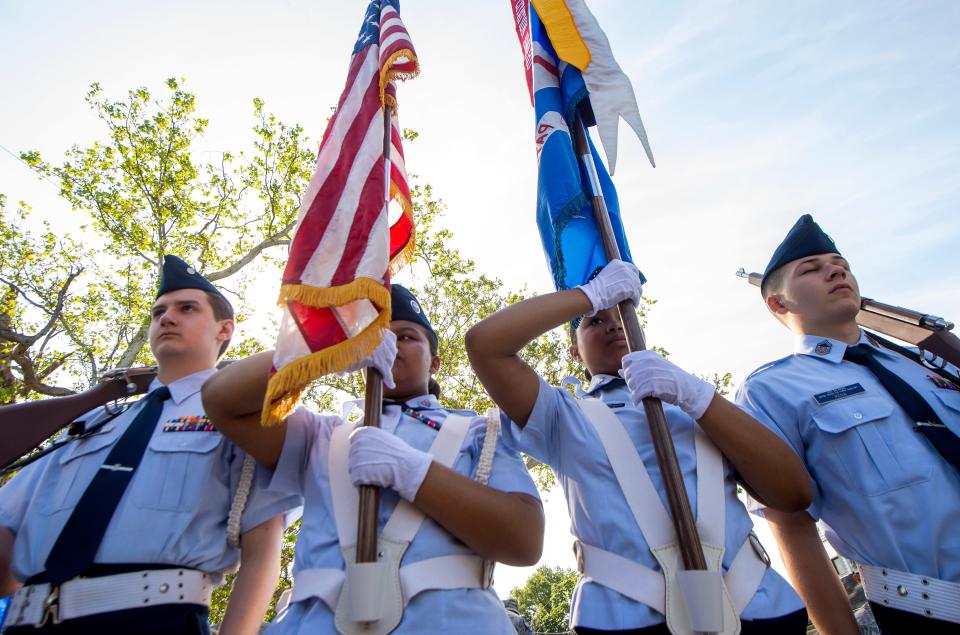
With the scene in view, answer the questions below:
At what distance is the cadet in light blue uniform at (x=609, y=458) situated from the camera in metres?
1.99

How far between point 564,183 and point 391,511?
1750 millimetres

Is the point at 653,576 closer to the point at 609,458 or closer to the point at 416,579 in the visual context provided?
the point at 609,458

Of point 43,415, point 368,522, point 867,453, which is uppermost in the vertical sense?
point 43,415

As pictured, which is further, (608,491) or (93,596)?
(608,491)

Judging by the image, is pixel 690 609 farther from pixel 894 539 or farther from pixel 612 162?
pixel 612 162

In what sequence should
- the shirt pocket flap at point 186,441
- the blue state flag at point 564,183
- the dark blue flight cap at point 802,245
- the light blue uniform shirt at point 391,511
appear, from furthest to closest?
the dark blue flight cap at point 802,245 < the blue state flag at point 564,183 < the shirt pocket flap at point 186,441 < the light blue uniform shirt at point 391,511

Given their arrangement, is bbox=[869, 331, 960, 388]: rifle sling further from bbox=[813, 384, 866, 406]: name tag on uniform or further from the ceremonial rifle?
bbox=[813, 384, 866, 406]: name tag on uniform

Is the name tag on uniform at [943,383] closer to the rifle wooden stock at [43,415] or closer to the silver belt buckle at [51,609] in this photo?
the silver belt buckle at [51,609]

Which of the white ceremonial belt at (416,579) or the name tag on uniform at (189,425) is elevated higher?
the name tag on uniform at (189,425)

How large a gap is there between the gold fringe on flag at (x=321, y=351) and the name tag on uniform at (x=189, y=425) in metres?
0.52

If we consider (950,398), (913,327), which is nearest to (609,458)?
(950,398)

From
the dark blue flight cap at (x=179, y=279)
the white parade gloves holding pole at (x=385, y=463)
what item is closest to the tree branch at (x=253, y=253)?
the dark blue flight cap at (x=179, y=279)

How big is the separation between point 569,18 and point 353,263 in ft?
6.35

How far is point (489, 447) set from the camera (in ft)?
7.84
